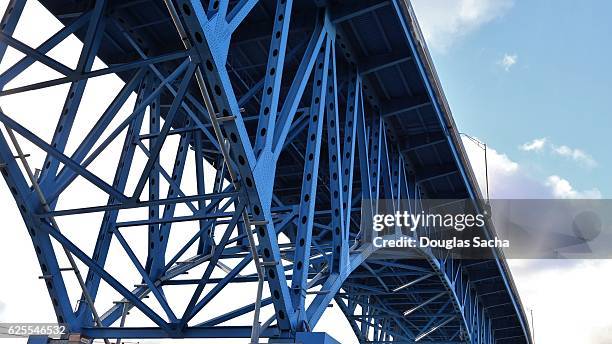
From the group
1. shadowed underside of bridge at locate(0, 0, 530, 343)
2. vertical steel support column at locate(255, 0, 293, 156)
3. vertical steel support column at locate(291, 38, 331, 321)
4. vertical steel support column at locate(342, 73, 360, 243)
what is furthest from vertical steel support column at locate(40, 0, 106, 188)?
vertical steel support column at locate(342, 73, 360, 243)

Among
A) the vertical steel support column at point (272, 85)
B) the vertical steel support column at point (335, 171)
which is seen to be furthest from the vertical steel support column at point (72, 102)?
the vertical steel support column at point (335, 171)

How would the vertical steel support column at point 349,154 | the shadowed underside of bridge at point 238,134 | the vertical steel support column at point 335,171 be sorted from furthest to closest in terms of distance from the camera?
the vertical steel support column at point 349,154 < the vertical steel support column at point 335,171 < the shadowed underside of bridge at point 238,134

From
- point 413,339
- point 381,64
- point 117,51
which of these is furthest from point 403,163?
point 413,339

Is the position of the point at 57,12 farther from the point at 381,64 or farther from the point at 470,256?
the point at 470,256

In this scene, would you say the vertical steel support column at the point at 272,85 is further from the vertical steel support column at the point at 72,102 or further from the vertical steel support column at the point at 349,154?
the vertical steel support column at the point at 349,154

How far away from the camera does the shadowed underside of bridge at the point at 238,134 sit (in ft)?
31.3

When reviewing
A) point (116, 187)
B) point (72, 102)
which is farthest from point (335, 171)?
point (72, 102)

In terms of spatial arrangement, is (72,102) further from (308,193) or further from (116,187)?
(308,193)

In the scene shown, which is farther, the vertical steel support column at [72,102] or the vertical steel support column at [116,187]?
the vertical steel support column at [116,187]

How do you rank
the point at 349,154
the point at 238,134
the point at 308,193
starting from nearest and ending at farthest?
the point at 238,134
the point at 308,193
the point at 349,154

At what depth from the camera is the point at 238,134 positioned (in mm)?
8727

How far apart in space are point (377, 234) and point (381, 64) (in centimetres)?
493

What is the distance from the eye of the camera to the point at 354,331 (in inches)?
1178

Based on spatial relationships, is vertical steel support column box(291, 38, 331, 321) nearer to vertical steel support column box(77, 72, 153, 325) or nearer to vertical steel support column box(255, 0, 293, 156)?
vertical steel support column box(255, 0, 293, 156)
